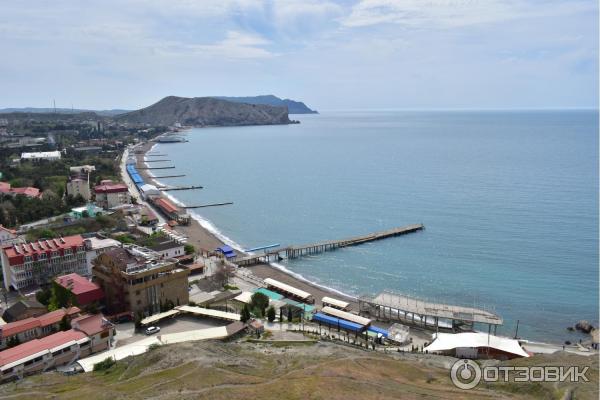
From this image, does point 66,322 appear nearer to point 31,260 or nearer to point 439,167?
point 31,260

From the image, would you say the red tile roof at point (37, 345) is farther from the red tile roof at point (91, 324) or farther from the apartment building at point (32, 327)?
the apartment building at point (32, 327)

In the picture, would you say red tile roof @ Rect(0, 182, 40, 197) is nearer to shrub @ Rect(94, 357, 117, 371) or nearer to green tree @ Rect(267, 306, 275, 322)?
green tree @ Rect(267, 306, 275, 322)

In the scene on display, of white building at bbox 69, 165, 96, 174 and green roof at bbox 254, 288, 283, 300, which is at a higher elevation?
white building at bbox 69, 165, 96, 174


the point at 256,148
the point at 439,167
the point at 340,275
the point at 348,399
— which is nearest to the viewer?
the point at 348,399

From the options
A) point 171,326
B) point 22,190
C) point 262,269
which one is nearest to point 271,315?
point 171,326

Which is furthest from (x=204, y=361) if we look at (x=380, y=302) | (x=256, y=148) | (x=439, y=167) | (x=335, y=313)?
(x=256, y=148)

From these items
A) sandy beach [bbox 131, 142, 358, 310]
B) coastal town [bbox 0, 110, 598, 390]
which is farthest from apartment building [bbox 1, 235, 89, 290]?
sandy beach [bbox 131, 142, 358, 310]

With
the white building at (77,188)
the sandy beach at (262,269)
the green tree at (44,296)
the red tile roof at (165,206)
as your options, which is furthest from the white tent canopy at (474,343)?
the white building at (77,188)
